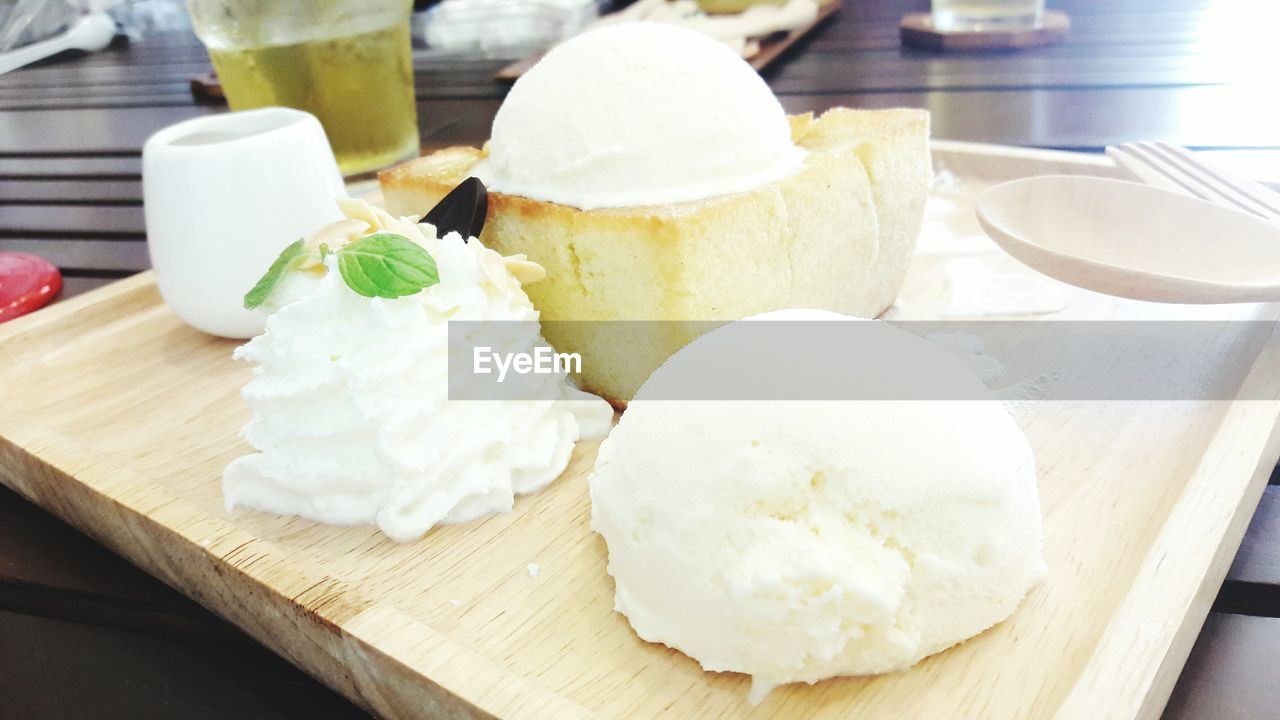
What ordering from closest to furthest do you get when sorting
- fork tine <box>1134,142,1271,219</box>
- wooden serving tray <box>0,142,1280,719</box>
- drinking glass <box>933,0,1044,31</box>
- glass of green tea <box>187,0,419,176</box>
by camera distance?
wooden serving tray <box>0,142,1280,719</box> → fork tine <box>1134,142,1271,219</box> → glass of green tea <box>187,0,419,176</box> → drinking glass <box>933,0,1044,31</box>

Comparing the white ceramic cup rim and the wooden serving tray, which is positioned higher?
the white ceramic cup rim

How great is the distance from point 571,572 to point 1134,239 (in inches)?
28.9

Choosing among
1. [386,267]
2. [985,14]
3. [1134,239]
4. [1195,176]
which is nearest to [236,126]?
[386,267]

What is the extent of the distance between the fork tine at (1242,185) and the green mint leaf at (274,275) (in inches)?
40.3

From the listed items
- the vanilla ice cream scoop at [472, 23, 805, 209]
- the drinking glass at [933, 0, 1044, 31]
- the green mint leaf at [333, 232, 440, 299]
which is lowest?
the green mint leaf at [333, 232, 440, 299]

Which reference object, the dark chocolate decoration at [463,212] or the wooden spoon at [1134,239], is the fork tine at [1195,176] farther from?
the dark chocolate decoration at [463,212]

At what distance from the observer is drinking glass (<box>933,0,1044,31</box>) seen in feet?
7.17

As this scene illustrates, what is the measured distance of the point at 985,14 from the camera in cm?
223

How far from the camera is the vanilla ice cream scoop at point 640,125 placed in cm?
95

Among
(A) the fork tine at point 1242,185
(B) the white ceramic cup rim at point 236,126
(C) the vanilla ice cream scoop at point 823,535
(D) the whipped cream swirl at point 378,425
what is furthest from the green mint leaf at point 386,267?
(A) the fork tine at point 1242,185

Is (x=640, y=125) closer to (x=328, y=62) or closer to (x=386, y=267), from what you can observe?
(x=386, y=267)

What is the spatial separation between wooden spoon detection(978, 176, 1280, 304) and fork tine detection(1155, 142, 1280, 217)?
10cm

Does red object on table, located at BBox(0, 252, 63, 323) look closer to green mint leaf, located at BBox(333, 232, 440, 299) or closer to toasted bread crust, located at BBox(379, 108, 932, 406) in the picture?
toasted bread crust, located at BBox(379, 108, 932, 406)

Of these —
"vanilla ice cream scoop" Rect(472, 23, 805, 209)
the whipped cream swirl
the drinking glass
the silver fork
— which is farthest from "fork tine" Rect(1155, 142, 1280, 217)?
the drinking glass
